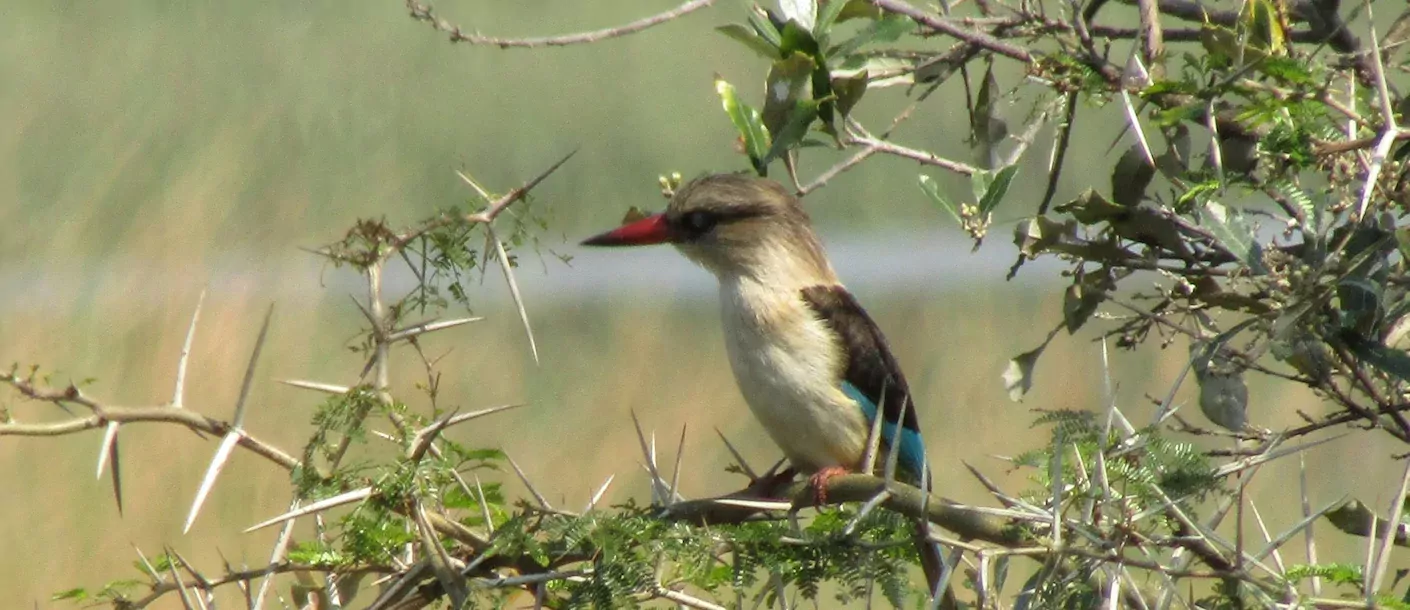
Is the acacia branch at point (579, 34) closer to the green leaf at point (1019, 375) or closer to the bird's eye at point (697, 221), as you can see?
the green leaf at point (1019, 375)

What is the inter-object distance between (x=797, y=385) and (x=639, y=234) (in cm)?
49

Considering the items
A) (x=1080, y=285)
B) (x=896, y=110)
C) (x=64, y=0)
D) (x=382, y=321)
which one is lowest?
(x=896, y=110)

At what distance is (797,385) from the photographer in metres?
3.69

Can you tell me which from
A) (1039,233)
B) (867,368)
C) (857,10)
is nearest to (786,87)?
(857,10)

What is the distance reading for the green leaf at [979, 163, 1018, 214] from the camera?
2.25 meters

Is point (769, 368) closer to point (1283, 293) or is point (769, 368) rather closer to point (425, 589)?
point (425, 589)

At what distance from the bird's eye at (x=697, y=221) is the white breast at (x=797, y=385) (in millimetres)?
276

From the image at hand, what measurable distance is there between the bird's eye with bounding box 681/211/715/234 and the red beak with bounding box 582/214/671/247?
5 centimetres

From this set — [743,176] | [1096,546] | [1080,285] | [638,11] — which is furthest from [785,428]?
[638,11]

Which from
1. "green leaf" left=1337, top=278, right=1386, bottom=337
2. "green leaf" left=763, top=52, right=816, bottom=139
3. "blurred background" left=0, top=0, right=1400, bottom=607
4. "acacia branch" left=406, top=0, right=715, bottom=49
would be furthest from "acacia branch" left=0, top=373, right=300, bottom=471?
"blurred background" left=0, top=0, right=1400, bottom=607

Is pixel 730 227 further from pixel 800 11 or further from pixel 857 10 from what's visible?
pixel 800 11

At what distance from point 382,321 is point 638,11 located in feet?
34.0

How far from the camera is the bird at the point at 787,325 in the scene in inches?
146

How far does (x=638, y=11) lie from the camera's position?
12.4 meters
